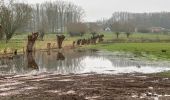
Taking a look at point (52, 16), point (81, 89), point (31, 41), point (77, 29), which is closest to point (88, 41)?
point (77, 29)

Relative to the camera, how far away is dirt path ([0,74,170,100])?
60.1 ft

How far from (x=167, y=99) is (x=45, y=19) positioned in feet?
464

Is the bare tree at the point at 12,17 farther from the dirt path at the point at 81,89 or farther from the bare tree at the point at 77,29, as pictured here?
the bare tree at the point at 77,29

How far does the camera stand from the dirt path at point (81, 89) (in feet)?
60.1

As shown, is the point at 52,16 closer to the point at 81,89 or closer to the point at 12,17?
the point at 12,17

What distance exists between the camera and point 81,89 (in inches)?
818

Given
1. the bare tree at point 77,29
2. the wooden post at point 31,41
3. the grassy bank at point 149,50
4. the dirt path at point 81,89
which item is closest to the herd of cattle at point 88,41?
the grassy bank at point 149,50

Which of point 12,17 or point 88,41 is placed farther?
point 88,41

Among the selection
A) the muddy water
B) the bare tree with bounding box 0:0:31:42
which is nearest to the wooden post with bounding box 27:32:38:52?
the bare tree with bounding box 0:0:31:42

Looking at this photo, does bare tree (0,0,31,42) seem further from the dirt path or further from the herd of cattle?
the dirt path

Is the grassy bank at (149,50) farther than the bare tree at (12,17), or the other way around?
the bare tree at (12,17)

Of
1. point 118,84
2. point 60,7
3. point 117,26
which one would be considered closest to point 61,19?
point 60,7

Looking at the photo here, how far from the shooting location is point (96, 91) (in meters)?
19.9

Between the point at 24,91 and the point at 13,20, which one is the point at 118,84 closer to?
the point at 24,91
